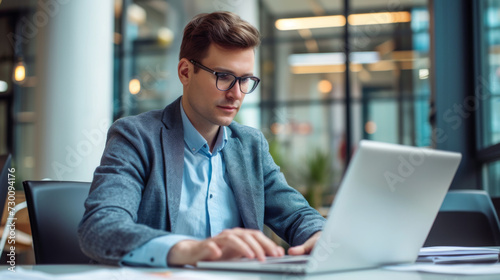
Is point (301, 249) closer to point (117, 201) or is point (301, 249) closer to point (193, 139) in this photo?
point (117, 201)

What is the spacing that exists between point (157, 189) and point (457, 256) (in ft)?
2.49

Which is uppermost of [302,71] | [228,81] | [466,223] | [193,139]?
[302,71]

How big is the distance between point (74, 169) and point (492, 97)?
3144 millimetres

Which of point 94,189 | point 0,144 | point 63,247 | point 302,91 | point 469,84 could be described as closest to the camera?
point 94,189

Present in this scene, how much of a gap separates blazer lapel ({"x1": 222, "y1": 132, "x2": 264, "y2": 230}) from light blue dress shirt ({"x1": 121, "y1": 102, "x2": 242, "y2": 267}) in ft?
0.11

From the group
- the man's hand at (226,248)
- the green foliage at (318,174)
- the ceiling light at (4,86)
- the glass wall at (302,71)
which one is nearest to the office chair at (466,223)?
the man's hand at (226,248)

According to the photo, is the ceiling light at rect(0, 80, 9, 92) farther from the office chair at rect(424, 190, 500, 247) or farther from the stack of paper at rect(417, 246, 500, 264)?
the stack of paper at rect(417, 246, 500, 264)

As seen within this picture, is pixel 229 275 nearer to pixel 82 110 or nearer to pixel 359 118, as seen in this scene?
pixel 82 110

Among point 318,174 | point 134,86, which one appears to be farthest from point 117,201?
point 134,86

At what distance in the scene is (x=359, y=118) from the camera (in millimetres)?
9234

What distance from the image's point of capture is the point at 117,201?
122cm

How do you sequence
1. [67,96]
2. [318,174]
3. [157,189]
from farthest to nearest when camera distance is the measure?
1. [318,174]
2. [67,96]
3. [157,189]

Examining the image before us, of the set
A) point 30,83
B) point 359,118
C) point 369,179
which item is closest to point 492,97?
point 369,179

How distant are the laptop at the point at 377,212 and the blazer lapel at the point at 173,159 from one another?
1.59 ft
